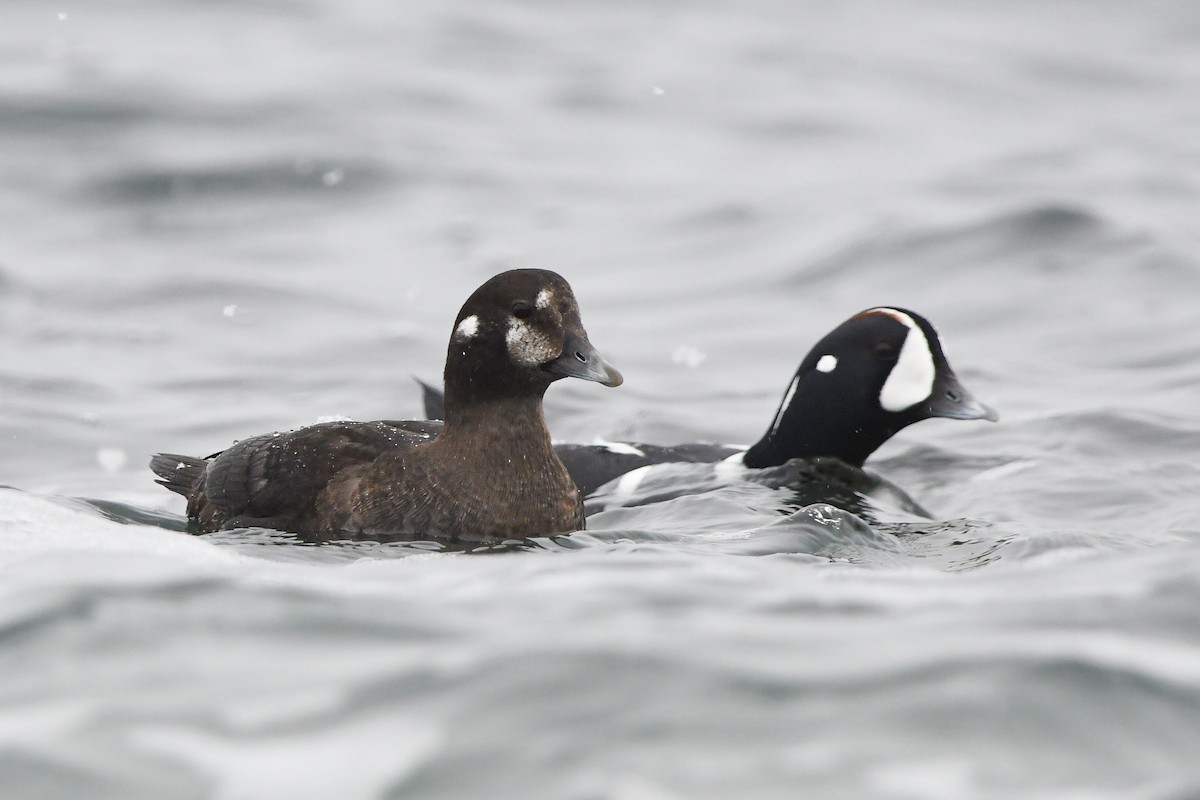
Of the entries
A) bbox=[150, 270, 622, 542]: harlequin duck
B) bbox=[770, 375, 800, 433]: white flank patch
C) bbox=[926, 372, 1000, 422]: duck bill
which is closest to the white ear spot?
bbox=[150, 270, 622, 542]: harlequin duck

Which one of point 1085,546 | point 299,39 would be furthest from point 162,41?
point 1085,546

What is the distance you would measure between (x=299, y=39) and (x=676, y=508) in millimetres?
11651

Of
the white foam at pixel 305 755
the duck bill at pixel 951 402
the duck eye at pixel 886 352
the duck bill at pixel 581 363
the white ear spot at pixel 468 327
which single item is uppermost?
the white ear spot at pixel 468 327

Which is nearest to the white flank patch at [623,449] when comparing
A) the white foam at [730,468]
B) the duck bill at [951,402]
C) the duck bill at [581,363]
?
the white foam at [730,468]

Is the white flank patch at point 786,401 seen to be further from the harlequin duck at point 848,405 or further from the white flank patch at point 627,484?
the white flank patch at point 627,484

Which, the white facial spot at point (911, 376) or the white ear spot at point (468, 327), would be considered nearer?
the white ear spot at point (468, 327)

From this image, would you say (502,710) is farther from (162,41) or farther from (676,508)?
(162,41)

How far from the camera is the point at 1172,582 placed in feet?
14.4

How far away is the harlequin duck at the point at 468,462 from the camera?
610 centimetres

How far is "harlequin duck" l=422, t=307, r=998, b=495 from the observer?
773 centimetres

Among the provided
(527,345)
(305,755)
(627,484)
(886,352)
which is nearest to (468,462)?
(527,345)

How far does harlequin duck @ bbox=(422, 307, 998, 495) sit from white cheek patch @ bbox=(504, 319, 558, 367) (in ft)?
5.00

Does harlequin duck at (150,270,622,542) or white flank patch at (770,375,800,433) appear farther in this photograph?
white flank patch at (770,375,800,433)

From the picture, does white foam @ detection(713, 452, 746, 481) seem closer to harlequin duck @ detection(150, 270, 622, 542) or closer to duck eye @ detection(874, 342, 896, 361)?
duck eye @ detection(874, 342, 896, 361)
